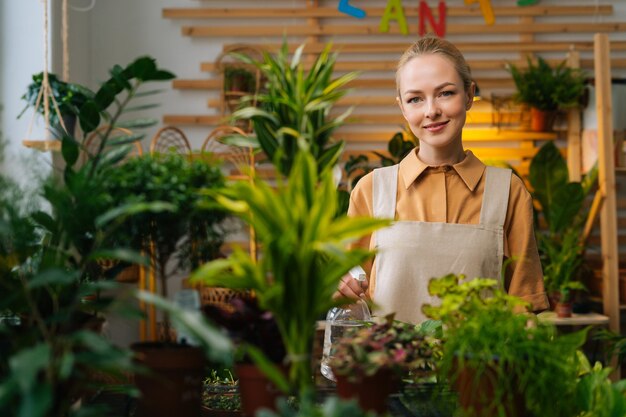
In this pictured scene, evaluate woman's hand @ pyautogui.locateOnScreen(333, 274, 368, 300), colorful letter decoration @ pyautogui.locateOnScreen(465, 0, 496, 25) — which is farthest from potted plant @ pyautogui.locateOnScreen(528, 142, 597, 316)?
woman's hand @ pyautogui.locateOnScreen(333, 274, 368, 300)

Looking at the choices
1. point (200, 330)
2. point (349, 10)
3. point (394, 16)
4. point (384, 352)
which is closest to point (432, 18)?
point (394, 16)

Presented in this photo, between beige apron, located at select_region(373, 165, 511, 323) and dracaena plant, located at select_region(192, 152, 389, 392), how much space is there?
41.5 inches

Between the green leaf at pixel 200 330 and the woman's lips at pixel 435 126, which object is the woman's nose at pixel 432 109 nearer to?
the woman's lips at pixel 435 126

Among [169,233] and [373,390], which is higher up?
[169,233]

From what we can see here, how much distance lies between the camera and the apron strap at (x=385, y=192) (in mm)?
2354

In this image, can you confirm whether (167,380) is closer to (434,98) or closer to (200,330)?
(200,330)

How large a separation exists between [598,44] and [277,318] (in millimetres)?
4643

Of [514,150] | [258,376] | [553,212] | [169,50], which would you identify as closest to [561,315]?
[553,212]

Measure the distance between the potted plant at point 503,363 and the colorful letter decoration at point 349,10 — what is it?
4984mm

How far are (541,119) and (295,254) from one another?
5.15m

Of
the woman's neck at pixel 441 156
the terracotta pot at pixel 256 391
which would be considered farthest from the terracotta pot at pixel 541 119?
the terracotta pot at pixel 256 391

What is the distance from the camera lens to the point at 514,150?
245 inches

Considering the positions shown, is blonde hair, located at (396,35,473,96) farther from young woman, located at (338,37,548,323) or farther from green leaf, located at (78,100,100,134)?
green leaf, located at (78,100,100,134)

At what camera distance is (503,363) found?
136 cm
